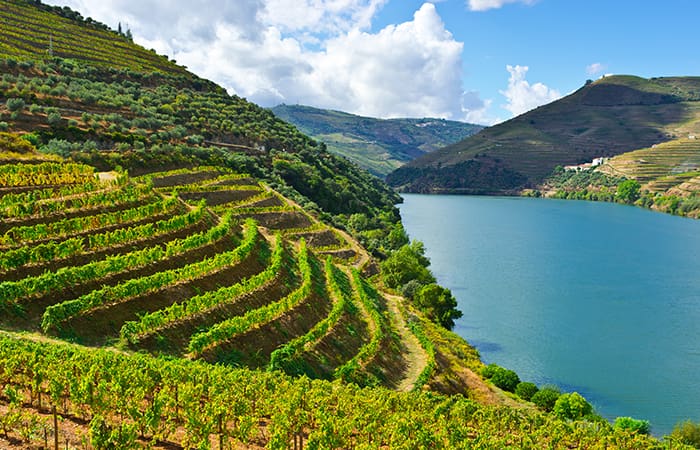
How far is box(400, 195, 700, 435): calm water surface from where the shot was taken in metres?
55.0

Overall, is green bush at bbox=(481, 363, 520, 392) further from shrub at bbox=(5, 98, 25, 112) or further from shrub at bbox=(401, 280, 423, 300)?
shrub at bbox=(5, 98, 25, 112)

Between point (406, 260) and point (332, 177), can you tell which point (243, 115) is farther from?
point (406, 260)

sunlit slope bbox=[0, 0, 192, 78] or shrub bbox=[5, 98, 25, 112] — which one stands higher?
sunlit slope bbox=[0, 0, 192, 78]

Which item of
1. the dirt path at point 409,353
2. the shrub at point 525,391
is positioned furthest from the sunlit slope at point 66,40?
the shrub at point 525,391

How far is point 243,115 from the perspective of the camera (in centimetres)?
13438

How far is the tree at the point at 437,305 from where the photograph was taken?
64.1 metres

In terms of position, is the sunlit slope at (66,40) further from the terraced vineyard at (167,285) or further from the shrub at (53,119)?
the terraced vineyard at (167,285)

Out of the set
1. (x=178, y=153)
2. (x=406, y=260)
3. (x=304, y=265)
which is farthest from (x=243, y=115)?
(x=304, y=265)

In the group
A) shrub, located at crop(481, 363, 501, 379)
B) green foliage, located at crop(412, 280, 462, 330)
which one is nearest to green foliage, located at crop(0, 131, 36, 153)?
green foliage, located at crop(412, 280, 462, 330)

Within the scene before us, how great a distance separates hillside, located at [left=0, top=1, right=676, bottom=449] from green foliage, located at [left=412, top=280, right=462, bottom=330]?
1.05 ft

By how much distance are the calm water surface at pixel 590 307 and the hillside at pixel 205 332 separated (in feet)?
35.5

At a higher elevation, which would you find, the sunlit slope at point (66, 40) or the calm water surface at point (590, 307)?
the sunlit slope at point (66, 40)

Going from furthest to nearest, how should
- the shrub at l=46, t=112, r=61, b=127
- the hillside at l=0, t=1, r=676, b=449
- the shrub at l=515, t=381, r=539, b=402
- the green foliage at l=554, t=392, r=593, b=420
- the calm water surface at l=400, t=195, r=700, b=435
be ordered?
the shrub at l=46, t=112, r=61, b=127
the calm water surface at l=400, t=195, r=700, b=435
the shrub at l=515, t=381, r=539, b=402
the green foliage at l=554, t=392, r=593, b=420
the hillside at l=0, t=1, r=676, b=449

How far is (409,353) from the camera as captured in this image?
4453cm
